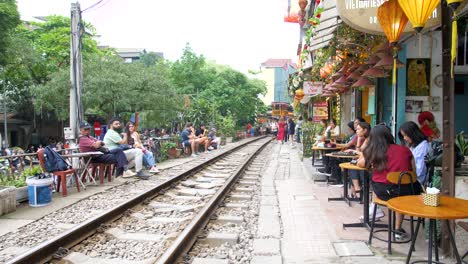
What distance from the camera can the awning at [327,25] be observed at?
7.28m

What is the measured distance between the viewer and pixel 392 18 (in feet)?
17.5

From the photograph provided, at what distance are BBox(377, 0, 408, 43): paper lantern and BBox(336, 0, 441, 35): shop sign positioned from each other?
542mm

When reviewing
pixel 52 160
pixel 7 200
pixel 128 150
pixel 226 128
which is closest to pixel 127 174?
pixel 128 150

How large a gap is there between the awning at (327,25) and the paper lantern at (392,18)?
5.99ft

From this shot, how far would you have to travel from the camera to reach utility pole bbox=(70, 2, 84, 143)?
36.5 feet

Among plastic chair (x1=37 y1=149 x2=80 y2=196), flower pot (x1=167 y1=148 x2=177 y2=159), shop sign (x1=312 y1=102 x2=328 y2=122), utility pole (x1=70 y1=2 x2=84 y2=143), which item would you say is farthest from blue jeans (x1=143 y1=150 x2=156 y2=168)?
shop sign (x1=312 y1=102 x2=328 y2=122)

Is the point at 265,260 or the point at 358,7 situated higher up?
the point at 358,7

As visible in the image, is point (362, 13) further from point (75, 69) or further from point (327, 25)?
point (75, 69)

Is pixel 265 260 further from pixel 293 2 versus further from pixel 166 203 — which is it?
pixel 293 2

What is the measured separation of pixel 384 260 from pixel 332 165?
17.2 feet

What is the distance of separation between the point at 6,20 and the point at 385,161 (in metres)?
18.8

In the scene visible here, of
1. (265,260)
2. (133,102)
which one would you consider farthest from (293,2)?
(265,260)

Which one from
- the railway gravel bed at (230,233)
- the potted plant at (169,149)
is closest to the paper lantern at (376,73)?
the railway gravel bed at (230,233)

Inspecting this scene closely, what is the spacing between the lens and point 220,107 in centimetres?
3597
